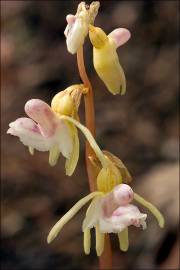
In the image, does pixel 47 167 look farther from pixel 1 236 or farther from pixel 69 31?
pixel 69 31

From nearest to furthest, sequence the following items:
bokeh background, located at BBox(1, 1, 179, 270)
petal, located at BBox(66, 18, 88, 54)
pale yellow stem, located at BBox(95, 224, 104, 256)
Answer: petal, located at BBox(66, 18, 88, 54)
pale yellow stem, located at BBox(95, 224, 104, 256)
bokeh background, located at BBox(1, 1, 179, 270)

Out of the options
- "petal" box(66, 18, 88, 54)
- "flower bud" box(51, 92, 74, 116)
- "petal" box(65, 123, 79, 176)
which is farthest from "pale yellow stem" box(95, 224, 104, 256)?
"petal" box(66, 18, 88, 54)

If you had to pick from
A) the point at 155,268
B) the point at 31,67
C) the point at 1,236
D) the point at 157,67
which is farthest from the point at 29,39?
the point at 155,268

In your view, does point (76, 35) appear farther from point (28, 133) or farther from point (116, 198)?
point (116, 198)

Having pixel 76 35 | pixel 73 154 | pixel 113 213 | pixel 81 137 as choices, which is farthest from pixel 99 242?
pixel 81 137

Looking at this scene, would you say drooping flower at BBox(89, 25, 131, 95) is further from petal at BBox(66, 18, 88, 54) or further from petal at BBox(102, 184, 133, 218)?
petal at BBox(102, 184, 133, 218)

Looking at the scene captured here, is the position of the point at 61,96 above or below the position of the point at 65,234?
above

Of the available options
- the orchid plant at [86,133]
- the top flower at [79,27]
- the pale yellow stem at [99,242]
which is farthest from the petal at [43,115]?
the pale yellow stem at [99,242]
